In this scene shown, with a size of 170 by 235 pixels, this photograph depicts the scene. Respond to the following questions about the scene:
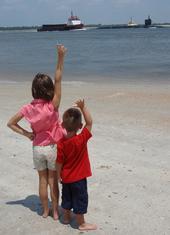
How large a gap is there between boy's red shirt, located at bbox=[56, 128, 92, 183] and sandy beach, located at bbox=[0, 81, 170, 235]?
512 millimetres

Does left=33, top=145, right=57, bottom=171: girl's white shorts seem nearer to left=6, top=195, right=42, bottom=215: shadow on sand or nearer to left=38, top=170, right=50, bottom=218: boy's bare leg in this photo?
left=38, top=170, right=50, bottom=218: boy's bare leg

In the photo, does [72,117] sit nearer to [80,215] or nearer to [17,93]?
[80,215]

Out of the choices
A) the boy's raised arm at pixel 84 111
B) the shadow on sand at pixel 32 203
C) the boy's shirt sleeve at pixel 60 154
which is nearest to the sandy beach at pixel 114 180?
the shadow on sand at pixel 32 203

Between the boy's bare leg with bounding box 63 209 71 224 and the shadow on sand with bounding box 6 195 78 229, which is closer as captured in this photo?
the boy's bare leg with bounding box 63 209 71 224

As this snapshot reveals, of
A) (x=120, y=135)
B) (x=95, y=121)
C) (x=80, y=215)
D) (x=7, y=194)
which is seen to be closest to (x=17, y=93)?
(x=95, y=121)

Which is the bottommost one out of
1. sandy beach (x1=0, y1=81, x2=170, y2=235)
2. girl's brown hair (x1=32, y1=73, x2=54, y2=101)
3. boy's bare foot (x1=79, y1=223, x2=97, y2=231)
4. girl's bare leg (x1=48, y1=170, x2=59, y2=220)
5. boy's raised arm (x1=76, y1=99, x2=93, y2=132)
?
sandy beach (x1=0, y1=81, x2=170, y2=235)

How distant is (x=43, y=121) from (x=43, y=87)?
294mm

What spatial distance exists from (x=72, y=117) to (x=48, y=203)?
3.69ft

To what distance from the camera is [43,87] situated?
457cm

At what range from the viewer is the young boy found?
4473 millimetres

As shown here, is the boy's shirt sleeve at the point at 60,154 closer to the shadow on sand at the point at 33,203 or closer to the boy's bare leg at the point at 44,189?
the boy's bare leg at the point at 44,189

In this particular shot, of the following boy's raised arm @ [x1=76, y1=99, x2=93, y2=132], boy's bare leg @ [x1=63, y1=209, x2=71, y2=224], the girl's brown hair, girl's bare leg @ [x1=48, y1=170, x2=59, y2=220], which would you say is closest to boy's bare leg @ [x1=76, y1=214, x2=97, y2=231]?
boy's bare leg @ [x1=63, y1=209, x2=71, y2=224]

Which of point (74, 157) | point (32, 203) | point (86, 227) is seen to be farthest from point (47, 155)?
point (32, 203)

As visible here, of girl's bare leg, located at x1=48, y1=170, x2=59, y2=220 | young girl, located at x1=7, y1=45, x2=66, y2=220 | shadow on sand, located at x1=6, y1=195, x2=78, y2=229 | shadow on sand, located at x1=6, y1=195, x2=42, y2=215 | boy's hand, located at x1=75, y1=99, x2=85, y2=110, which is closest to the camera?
boy's hand, located at x1=75, y1=99, x2=85, y2=110
